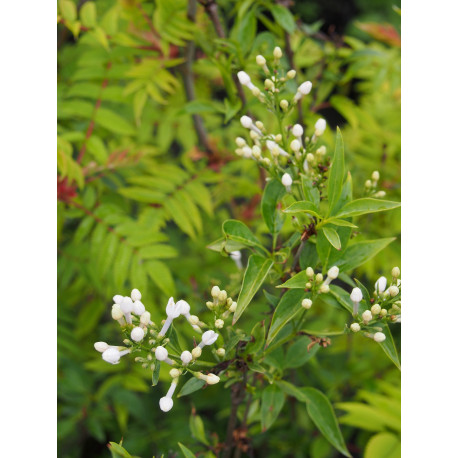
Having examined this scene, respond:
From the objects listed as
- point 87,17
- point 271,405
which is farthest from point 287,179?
point 87,17

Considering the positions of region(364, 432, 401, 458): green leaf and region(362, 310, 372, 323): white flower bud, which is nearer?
region(362, 310, 372, 323): white flower bud

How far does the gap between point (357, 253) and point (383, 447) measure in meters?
0.67

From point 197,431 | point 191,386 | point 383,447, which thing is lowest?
point 383,447

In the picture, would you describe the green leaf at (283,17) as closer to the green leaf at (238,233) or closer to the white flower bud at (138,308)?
the green leaf at (238,233)

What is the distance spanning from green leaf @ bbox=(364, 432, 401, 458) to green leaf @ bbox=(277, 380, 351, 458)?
0.39 meters

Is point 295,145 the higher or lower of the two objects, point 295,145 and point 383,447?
the higher

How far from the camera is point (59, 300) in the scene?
1634 millimetres

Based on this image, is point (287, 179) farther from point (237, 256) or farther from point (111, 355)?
point (111, 355)

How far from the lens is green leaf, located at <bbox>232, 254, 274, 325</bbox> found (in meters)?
0.73

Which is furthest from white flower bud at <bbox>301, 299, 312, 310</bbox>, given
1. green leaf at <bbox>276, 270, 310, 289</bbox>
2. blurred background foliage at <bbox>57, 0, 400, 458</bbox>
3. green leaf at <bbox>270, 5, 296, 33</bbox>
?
green leaf at <bbox>270, 5, 296, 33</bbox>

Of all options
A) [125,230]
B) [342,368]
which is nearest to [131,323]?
[125,230]

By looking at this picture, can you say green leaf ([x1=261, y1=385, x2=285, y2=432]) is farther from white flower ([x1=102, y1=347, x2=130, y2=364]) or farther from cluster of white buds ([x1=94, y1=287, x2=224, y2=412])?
white flower ([x1=102, y1=347, x2=130, y2=364])

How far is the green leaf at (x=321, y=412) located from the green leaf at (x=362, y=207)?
337 millimetres

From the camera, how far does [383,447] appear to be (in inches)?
48.5
